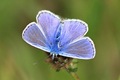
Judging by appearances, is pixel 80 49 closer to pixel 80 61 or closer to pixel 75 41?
pixel 75 41

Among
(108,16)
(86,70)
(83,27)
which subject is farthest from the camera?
(108,16)

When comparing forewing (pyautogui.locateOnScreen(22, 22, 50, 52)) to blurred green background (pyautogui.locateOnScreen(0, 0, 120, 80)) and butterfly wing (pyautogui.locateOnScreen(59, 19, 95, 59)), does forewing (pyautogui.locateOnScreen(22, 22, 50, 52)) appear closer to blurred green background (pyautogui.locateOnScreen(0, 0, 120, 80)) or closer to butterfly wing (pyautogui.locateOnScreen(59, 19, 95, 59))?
butterfly wing (pyautogui.locateOnScreen(59, 19, 95, 59))

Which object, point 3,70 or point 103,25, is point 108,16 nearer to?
point 103,25

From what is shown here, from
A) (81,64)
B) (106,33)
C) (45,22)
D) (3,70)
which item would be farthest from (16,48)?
(45,22)

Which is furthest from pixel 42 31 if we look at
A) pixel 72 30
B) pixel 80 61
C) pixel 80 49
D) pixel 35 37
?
pixel 80 61

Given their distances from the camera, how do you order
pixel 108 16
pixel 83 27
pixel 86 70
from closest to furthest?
pixel 83 27 → pixel 86 70 → pixel 108 16

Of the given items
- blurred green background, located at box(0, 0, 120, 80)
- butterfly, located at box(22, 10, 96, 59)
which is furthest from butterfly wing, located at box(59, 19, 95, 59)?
blurred green background, located at box(0, 0, 120, 80)
